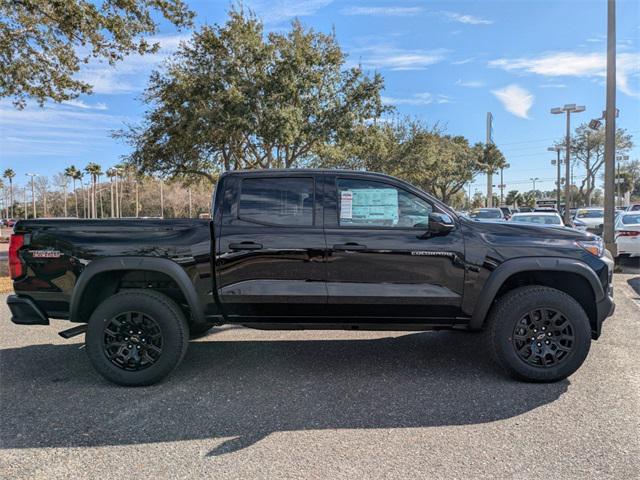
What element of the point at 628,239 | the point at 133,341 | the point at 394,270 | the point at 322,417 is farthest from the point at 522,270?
the point at 628,239

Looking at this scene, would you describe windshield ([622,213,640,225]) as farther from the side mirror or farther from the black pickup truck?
the side mirror

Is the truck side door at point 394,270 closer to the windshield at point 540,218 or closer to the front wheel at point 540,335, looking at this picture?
the front wheel at point 540,335

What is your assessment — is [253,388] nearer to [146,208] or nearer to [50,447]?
[50,447]

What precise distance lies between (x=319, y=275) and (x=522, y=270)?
69.5 inches

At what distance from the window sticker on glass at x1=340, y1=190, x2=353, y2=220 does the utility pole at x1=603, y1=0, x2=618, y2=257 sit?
9.89m

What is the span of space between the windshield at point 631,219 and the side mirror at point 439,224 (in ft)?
37.4

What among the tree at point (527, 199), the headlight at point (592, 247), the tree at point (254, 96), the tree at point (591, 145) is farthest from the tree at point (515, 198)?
the headlight at point (592, 247)

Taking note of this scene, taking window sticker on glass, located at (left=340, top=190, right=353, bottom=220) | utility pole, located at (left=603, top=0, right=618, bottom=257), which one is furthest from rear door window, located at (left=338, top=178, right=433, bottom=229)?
utility pole, located at (left=603, top=0, right=618, bottom=257)

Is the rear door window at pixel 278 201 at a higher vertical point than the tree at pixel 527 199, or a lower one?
lower

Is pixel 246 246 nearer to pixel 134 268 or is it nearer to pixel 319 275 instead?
pixel 319 275

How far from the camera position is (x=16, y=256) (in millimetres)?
4371

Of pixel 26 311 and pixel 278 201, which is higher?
pixel 278 201

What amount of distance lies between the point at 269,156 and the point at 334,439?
1627 centimetres

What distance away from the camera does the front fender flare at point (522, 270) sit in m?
4.20
